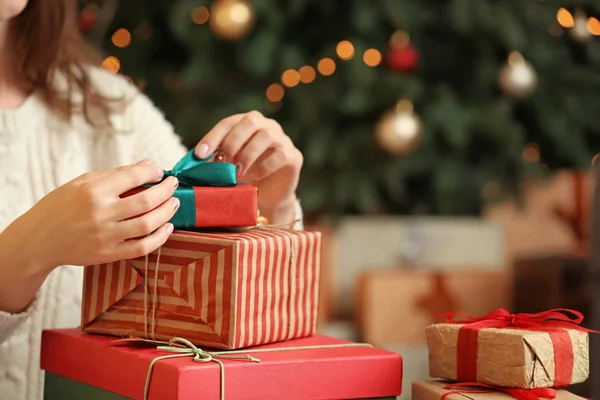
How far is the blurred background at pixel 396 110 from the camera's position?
2.45m

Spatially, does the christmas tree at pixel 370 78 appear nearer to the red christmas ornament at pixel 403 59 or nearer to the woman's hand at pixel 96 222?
the red christmas ornament at pixel 403 59

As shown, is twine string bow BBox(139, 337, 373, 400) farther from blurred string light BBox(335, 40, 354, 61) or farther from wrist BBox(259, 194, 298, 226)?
blurred string light BBox(335, 40, 354, 61)

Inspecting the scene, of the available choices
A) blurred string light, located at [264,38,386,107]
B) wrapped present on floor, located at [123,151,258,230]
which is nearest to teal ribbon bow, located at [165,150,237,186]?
wrapped present on floor, located at [123,151,258,230]

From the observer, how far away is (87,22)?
95.3 inches

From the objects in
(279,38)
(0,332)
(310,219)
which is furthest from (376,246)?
(0,332)

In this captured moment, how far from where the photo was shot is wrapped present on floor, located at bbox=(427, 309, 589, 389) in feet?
2.09

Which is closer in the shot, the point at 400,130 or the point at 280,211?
the point at 280,211

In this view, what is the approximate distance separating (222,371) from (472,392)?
200 millimetres

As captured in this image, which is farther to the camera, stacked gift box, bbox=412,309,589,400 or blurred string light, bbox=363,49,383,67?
blurred string light, bbox=363,49,383,67

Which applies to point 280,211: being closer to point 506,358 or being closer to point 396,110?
Result: point 506,358

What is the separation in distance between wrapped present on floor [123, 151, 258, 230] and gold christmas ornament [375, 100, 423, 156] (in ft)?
5.61

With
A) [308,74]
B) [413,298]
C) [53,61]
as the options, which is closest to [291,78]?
[308,74]

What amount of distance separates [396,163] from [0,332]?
190 centimetres

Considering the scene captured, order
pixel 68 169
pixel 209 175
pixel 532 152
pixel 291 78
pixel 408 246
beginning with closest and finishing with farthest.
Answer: pixel 209 175
pixel 68 169
pixel 291 78
pixel 408 246
pixel 532 152
